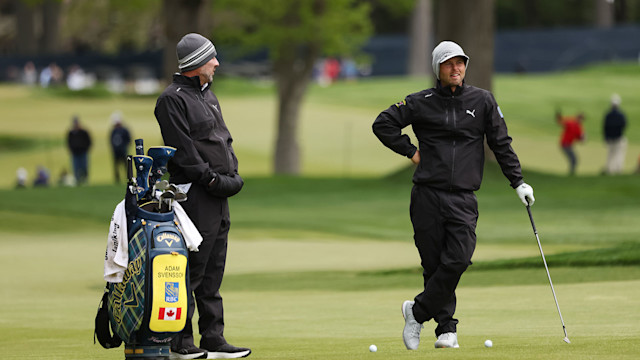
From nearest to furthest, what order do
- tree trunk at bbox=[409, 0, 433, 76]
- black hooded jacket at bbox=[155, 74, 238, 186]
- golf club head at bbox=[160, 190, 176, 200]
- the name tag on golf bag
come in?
the name tag on golf bag < golf club head at bbox=[160, 190, 176, 200] < black hooded jacket at bbox=[155, 74, 238, 186] < tree trunk at bbox=[409, 0, 433, 76]

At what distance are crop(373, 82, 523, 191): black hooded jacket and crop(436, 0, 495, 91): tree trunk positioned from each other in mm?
19390

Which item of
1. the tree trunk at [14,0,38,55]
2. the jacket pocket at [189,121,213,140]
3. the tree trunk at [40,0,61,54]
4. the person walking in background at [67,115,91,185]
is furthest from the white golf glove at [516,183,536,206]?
the tree trunk at [40,0,61,54]

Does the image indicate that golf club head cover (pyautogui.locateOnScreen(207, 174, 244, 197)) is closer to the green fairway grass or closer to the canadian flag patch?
the canadian flag patch

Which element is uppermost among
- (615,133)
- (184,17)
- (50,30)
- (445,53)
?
(445,53)

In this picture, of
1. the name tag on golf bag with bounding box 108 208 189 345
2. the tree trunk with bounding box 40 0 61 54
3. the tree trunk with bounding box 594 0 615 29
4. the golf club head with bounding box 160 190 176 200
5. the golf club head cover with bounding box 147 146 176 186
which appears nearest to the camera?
the name tag on golf bag with bounding box 108 208 189 345

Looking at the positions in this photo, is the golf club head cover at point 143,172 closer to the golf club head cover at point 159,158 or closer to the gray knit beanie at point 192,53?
the golf club head cover at point 159,158

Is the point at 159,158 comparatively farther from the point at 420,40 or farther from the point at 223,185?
the point at 420,40

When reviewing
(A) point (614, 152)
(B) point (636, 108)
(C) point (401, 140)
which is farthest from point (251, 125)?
(C) point (401, 140)

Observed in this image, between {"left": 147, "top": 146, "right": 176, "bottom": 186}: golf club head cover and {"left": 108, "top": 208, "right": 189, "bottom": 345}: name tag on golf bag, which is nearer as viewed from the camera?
{"left": 108, "top": 208, "right": 189, "bottom": 345}: name tag on golf bag

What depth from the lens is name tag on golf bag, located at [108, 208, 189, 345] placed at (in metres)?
7.06

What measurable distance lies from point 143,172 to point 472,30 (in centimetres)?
2091

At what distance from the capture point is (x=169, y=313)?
23.3ft

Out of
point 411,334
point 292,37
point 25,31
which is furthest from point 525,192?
point 25,31

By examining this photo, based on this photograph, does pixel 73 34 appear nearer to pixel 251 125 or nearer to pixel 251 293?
pixel 251 125
